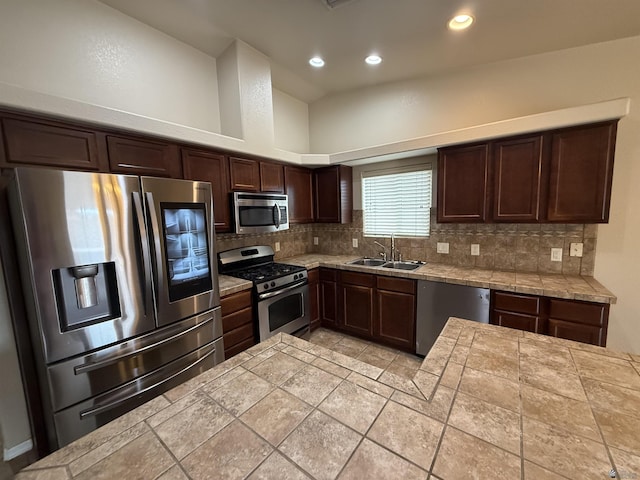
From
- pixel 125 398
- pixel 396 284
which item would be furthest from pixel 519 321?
pixel 125 398

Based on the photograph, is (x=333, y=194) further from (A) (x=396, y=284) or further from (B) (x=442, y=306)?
(B) (x=442, y=306)

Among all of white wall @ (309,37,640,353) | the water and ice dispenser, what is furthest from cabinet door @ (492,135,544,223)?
the water and ice dispenser

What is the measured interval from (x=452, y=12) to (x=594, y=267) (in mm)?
2451

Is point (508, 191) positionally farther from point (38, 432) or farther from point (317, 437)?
point (38, 432)

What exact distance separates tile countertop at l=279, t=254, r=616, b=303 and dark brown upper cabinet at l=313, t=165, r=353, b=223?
0.80 m

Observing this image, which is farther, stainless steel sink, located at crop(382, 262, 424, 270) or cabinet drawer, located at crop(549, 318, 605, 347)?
stainless steel sink, located at crop(382, 262, 424, 270)

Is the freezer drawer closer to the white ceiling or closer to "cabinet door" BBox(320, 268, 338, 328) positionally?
"cabinet door" BBox(320, 268, 338, 328)

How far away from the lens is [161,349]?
1.83 meters

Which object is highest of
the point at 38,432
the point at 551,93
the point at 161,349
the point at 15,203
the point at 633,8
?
the point at 633,8

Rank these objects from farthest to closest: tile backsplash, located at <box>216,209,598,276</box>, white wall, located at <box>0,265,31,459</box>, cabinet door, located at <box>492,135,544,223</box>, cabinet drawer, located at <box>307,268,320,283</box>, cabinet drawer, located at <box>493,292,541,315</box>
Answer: cabinet drawer, located at <box>307,268,320,283</box>
tile backsplash, located at <box>216,209,598,276</box>
cabinet door, located at <box>492,135,544,223</box>
cabinet drawer, located at <box>493,292,541,315</box>
white wall, located at <box>0,265,31,459</box>

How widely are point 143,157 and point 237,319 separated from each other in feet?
5.11

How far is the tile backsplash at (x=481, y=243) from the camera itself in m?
2.41

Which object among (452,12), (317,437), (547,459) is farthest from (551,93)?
(317,437)

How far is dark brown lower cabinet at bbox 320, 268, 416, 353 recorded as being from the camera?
280 centimetres
